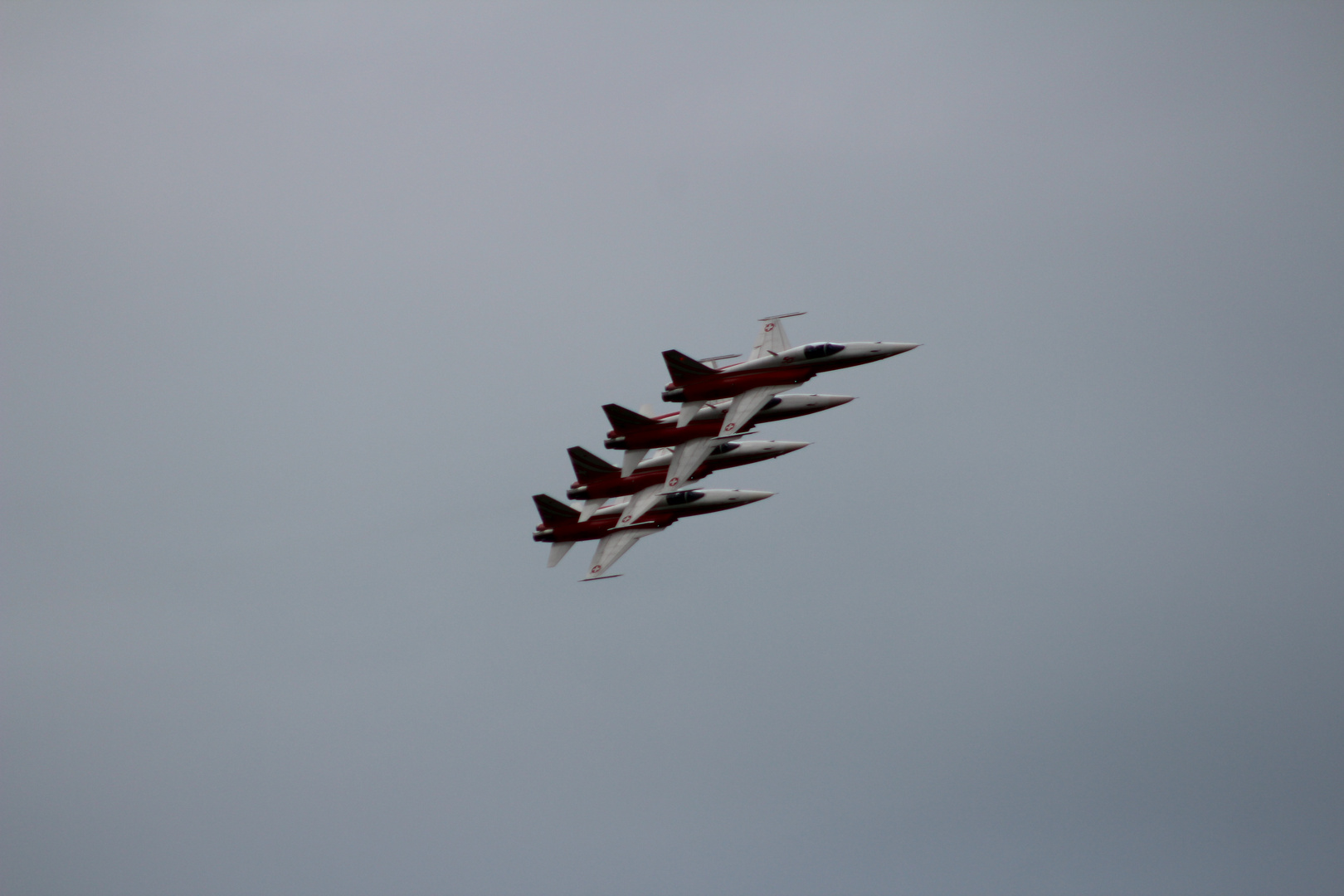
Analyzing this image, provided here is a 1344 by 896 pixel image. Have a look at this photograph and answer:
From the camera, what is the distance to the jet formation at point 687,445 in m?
103

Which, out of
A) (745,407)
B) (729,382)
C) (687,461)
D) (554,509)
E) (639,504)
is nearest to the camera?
(745,407)

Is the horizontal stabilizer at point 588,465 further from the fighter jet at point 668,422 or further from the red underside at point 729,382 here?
the red underside at point 729,382

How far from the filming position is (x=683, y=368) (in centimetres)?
10275

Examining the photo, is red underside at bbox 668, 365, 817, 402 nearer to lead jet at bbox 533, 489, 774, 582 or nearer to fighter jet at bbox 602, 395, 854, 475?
fighter jet at bbox 602, 395, 854, 475

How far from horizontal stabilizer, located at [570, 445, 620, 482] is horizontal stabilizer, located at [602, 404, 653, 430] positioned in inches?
118

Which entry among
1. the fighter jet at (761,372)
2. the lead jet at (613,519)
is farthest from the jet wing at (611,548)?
the fighter jet at (761,372)

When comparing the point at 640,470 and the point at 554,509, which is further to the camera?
the point at 554,509

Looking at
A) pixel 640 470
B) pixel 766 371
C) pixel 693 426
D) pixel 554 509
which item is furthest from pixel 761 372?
pixel 554 509

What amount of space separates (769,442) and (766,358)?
6094mm

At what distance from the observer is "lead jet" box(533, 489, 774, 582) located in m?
106

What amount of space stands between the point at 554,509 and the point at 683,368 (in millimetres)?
12901

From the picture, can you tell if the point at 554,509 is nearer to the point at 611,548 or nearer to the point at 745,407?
the point at 611,548

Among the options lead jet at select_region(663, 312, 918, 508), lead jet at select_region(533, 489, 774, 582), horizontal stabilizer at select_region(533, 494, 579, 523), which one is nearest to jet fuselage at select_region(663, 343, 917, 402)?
lead jet at select_region(663, 312, 918, 508)

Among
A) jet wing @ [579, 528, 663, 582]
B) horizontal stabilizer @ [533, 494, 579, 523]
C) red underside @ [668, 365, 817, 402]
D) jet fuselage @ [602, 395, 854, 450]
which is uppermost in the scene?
red underside @ [668, 365, 817, 402]
